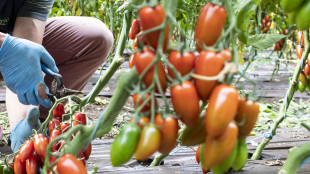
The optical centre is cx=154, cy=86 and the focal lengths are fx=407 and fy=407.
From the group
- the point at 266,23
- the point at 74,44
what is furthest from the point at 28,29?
the point at 266,23

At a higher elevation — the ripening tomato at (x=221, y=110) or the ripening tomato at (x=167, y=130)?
the ripening tomato at (x=221, y=110)

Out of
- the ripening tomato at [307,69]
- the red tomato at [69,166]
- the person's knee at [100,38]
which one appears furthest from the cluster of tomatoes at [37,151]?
the person's knee at [100,38]

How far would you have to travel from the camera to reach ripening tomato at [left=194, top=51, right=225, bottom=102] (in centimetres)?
67

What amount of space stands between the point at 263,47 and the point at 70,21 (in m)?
1.43

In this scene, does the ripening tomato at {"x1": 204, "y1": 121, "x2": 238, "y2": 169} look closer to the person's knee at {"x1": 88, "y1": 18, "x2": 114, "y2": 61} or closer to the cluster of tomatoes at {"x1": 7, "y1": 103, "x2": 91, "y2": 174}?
the cluster of tomatoes at {"x1": 7, "y1": 103, "x2": 91, "y2": 174}

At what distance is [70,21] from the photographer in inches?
94.7

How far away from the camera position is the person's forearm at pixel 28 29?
84.4 inches

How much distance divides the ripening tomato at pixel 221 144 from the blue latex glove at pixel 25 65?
1.10 meters

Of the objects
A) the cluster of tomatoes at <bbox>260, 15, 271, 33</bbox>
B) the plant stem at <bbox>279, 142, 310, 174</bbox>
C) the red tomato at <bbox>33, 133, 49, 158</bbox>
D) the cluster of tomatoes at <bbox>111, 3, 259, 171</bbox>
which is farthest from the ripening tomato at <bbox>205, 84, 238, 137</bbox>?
the cluster of tomatoes at <bbox>260, 15, 271, 33</bbox>

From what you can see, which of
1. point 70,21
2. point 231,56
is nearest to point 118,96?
point 231,56

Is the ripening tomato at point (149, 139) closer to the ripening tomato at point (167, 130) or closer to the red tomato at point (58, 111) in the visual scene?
the ripening tomato at point (167, 130)

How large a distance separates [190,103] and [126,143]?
13 centimetres

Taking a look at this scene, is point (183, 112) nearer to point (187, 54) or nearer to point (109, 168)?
point (187, 54)

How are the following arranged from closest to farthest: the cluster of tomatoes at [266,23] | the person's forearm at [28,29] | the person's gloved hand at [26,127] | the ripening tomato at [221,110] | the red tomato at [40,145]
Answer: the ripening tomato at [221,110] → the red tomato at [40,145] → the person's gloved hand at [26,127] → the person's forearm at [28,29] → the cluster of tomatoes at [266,23]
